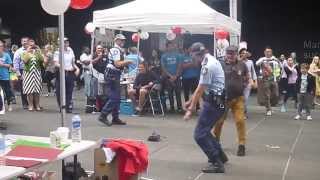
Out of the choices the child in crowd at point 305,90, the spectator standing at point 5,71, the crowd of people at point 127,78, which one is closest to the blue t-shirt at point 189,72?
the crowd of people at point 127,78

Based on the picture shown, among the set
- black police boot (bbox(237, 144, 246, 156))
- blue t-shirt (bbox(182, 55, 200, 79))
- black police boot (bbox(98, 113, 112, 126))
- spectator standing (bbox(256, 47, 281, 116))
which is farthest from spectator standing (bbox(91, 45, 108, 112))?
black police boot (bbox(237, 144, 246, 156))

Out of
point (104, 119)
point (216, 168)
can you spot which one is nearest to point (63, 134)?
point (216, 168)

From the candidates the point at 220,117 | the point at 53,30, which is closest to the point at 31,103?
the point at 220,117

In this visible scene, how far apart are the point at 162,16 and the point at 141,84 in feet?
6.24

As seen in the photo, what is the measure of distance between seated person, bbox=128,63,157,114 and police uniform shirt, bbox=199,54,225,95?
22.1 ft

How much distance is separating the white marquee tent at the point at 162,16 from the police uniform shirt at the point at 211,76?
606 cm

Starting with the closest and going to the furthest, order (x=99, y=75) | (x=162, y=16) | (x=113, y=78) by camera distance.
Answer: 1. (x=113, y=78)
2. (x=162, y=16)
3. (x=99, y=75)

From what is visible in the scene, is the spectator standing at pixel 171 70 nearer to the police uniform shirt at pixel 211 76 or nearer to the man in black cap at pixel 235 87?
the man in black cap at pixel 235 87

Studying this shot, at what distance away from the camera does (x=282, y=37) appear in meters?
24.6

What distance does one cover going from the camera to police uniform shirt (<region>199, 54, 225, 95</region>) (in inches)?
291

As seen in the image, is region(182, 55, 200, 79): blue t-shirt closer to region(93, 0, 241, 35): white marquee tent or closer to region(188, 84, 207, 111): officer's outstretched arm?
region(93, 0, 241, 35): white marquee tent

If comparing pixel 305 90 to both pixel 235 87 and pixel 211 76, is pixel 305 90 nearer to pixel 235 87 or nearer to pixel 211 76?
pixel 235 87

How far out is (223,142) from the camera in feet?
33.3

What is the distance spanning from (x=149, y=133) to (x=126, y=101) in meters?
3.40
